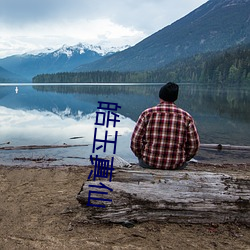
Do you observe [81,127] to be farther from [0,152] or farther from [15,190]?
[15,190]

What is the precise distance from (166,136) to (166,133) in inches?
2.2

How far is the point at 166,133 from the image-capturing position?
5.50 m

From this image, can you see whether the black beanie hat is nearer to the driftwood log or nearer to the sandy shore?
the driftwood log

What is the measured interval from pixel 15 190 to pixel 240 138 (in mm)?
16172

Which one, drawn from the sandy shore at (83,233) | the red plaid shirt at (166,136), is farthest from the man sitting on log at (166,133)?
the sandy shore at (83,233)

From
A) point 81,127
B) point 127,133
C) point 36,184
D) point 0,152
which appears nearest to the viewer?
point 36,184

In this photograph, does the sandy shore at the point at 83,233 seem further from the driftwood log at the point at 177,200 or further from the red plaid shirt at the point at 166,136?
the red plaid shirt at the point at 166,136

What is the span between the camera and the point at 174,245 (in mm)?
4797

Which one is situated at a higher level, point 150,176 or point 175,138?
point 175,138

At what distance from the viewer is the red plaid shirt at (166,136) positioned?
547 centimetres

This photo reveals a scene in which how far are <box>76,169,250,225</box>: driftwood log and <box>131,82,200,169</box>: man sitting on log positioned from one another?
39 centimetres

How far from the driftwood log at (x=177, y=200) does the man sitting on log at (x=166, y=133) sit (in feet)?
1.27

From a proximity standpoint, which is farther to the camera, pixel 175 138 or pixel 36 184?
pixel 36 184

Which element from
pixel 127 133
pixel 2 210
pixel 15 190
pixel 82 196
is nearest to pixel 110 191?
pixel 82 196
